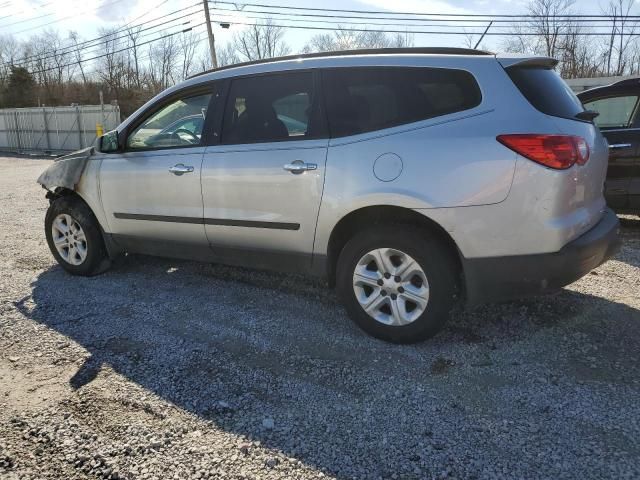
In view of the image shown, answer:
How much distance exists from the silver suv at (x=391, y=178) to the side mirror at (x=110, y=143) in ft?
1.04

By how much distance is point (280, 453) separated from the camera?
241 centimetres

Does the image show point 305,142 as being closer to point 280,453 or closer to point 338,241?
point 338,241

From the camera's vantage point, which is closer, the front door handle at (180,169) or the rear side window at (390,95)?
the rear side window at (390,95)

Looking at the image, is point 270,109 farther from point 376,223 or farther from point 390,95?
point 376,223

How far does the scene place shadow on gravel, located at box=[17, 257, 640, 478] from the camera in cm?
250

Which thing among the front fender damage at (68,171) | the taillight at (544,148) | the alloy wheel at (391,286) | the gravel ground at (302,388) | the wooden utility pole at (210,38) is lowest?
the gravel ground at (302,388)

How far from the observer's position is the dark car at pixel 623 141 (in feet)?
18.9

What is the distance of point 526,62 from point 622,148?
3.28 m

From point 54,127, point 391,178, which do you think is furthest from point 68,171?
point 54,127

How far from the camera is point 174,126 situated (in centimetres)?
446

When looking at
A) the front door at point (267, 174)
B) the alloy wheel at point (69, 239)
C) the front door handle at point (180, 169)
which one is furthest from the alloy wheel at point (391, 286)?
the alloy wheel at point (69, 239)

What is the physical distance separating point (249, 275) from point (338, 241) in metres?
1.53

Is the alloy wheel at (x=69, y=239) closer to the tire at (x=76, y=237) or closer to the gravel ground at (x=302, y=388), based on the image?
the tire at (x=76, y=237)

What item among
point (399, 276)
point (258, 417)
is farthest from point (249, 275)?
point (258, 417)
